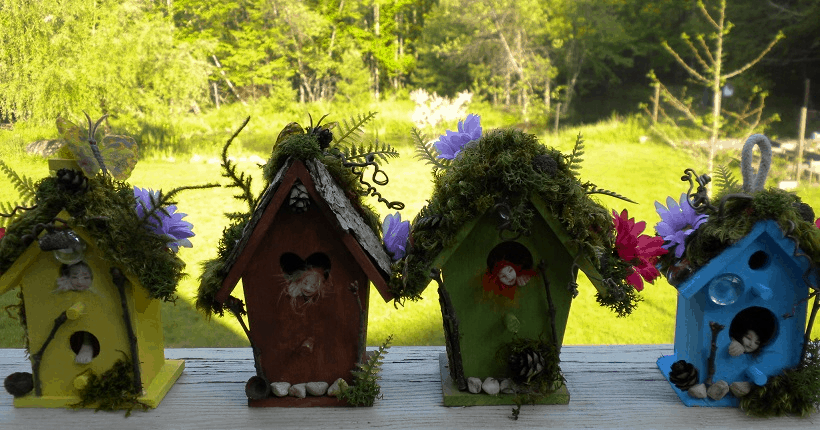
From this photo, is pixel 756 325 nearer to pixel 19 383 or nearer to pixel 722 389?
pixel 722 389

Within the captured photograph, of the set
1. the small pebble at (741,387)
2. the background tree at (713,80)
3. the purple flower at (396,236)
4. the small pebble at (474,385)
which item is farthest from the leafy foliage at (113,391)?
the background tree at (713,80)

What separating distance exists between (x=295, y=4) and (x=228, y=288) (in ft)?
18.9

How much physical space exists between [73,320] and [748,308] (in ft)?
5.51

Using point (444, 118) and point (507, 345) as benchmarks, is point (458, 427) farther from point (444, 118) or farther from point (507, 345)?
point (444, 118)

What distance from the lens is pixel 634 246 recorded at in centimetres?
141

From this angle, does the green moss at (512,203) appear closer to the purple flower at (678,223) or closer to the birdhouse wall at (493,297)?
the birdhouse wall at (493,297)

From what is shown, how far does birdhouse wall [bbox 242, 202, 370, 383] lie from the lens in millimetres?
1385

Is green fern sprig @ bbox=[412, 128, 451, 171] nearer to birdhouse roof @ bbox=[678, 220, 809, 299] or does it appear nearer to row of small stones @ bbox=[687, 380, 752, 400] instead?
birdhouse roof @ bbox=[678, 220, 809, 299]

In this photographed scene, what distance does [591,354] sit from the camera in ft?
6.15

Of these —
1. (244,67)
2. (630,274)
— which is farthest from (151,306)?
(244,67)

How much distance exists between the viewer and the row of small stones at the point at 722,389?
147 centimetres

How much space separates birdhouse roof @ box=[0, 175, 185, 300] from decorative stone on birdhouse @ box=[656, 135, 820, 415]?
124cm

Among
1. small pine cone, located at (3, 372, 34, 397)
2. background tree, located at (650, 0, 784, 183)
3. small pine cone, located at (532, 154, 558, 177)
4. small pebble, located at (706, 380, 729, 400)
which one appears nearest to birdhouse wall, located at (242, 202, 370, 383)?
small pine cone, located at (532, 154, 558, 177)

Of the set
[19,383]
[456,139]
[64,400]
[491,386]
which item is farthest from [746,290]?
[19,383]
